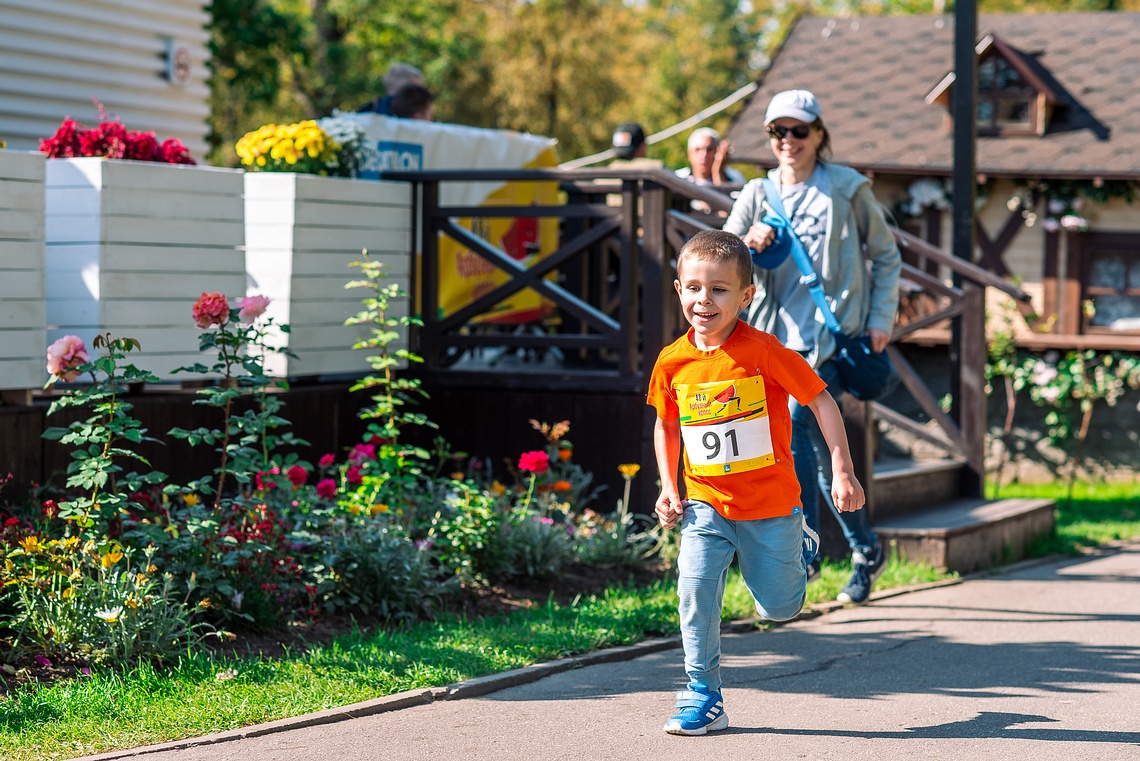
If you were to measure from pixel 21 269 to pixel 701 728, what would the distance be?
3.60m

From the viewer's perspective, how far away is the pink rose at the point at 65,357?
18.5ft

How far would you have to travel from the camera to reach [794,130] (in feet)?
20.6

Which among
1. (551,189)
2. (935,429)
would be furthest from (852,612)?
(935,429)

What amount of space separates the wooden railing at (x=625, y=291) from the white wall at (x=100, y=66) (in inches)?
132

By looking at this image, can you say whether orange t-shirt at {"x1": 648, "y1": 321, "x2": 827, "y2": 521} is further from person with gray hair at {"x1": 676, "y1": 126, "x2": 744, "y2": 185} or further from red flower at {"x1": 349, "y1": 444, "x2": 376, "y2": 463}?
person with gray hair at {"x1": 676, "y1": 126, "x2": 744, "y2": 185}

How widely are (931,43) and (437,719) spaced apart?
53.7 feet

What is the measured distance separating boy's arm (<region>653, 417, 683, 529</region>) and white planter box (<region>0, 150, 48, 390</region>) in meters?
3.09

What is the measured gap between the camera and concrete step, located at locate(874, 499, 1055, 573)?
8.06 meters

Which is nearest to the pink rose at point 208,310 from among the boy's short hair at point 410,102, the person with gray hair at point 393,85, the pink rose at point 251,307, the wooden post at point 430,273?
the pink rose at point 251,307

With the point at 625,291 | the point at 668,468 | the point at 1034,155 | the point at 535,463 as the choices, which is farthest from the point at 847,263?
the point at 1034,155

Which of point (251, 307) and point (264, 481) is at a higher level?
point (251, 307)

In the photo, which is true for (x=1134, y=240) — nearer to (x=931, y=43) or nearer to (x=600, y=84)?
(x=931, y=43)

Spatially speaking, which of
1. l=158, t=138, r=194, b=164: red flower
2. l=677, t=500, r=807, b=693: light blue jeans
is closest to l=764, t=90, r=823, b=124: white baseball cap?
l=677, t=500, r=807, b=693: light blue jeans

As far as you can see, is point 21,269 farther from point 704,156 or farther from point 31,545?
point 704,156
